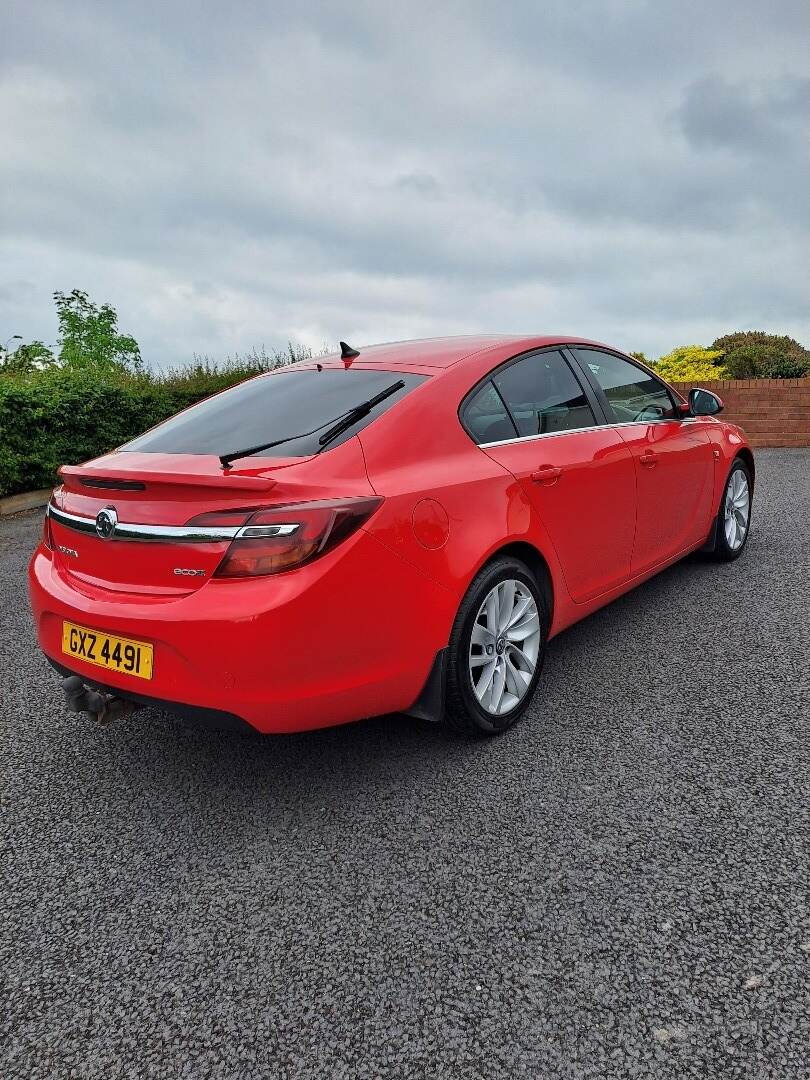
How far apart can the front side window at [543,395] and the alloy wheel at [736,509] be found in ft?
6.11

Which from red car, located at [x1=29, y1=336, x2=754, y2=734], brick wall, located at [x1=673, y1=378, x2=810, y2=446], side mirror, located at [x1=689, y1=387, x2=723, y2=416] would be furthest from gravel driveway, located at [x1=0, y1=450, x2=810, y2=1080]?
brick wall, located at [x1=673, y1=378, x2=810, y2=446]

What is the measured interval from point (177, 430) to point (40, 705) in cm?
147

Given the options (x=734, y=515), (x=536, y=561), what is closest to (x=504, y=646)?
(x=536, y=561)

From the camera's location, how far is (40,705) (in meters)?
3.35

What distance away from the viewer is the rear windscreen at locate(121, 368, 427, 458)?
254 centimetres

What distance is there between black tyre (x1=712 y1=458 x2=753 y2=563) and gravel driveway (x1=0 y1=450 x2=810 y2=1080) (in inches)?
68.8

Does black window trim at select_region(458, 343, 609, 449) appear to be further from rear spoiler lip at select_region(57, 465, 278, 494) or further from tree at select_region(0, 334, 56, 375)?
tree at select_region(0, 334, 56, 375)

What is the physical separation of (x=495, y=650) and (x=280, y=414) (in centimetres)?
119

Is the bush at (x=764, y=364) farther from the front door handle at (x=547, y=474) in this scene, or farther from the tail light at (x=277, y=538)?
the tail light at (x=277, y=538)

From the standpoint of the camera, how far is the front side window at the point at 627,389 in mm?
3752

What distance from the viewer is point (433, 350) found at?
10.4 feet

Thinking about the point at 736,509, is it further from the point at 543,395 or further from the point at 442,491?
the point at 442,491

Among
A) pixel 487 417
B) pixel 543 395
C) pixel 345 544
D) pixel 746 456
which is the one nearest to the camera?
pixel 345 544

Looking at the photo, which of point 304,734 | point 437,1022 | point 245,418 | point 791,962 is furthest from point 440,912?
point 245,418
